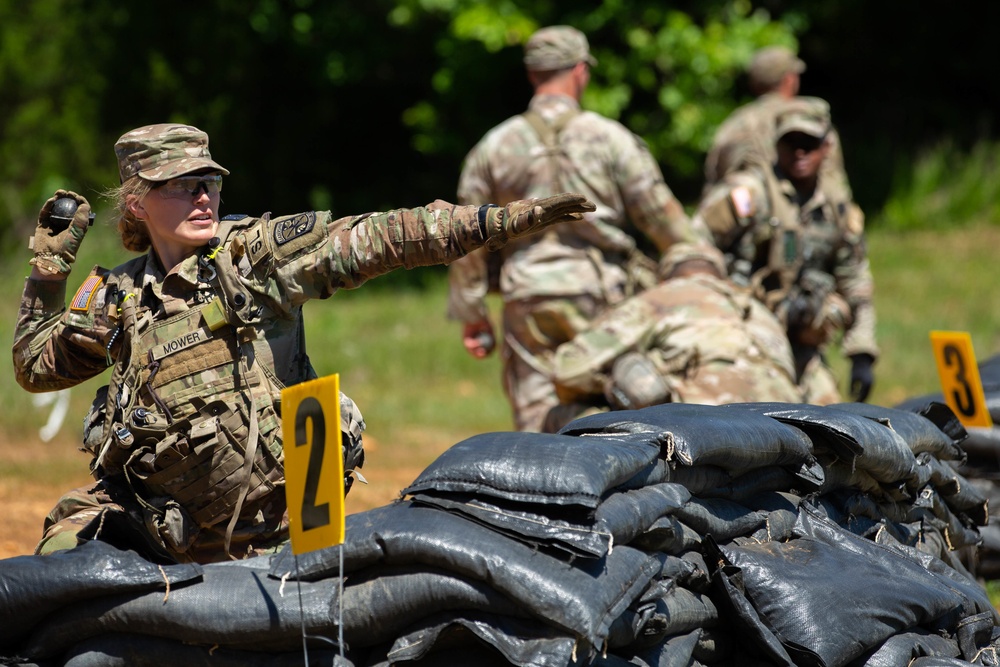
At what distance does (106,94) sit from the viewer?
1691 centimetres

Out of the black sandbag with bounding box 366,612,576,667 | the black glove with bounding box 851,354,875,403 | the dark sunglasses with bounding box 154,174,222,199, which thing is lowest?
the black glove with bounding box 851,354,875,403

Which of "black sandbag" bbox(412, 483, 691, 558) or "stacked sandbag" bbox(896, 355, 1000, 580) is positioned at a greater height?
"black sandbag" bbox(412, 483, 691, 558)

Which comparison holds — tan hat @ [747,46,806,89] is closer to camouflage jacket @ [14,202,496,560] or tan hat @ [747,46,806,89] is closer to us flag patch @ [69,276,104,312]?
camouflage jacket @ [14,202,496,560]

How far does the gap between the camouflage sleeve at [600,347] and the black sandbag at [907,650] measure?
2.11 meters

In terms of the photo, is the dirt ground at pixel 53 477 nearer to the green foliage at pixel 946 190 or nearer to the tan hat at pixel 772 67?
the tan hat at pixel 772 67

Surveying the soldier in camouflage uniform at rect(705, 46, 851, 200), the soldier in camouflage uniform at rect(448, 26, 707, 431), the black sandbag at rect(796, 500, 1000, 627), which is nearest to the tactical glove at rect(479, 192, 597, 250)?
the black sandbag at rect(796, 500, 1000, 627)

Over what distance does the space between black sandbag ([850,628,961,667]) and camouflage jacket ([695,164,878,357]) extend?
130 inches

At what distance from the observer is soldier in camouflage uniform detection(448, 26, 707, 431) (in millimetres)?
6676

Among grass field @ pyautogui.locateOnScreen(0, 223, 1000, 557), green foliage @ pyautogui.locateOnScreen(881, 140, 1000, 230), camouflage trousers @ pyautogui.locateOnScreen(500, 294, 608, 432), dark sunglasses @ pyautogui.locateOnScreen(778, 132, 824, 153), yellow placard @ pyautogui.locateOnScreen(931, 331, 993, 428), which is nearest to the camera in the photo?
yellow placard @ pyautogui.locateOnScreen(931, 331, 993, 428)

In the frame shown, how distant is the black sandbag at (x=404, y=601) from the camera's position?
3.01m

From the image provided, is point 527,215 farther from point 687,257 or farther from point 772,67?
point 772,67

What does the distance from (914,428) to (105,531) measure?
2519 mm

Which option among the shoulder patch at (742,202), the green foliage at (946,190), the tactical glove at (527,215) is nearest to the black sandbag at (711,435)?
the tactical glove at (527,215)

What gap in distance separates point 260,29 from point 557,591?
49.3 ft
